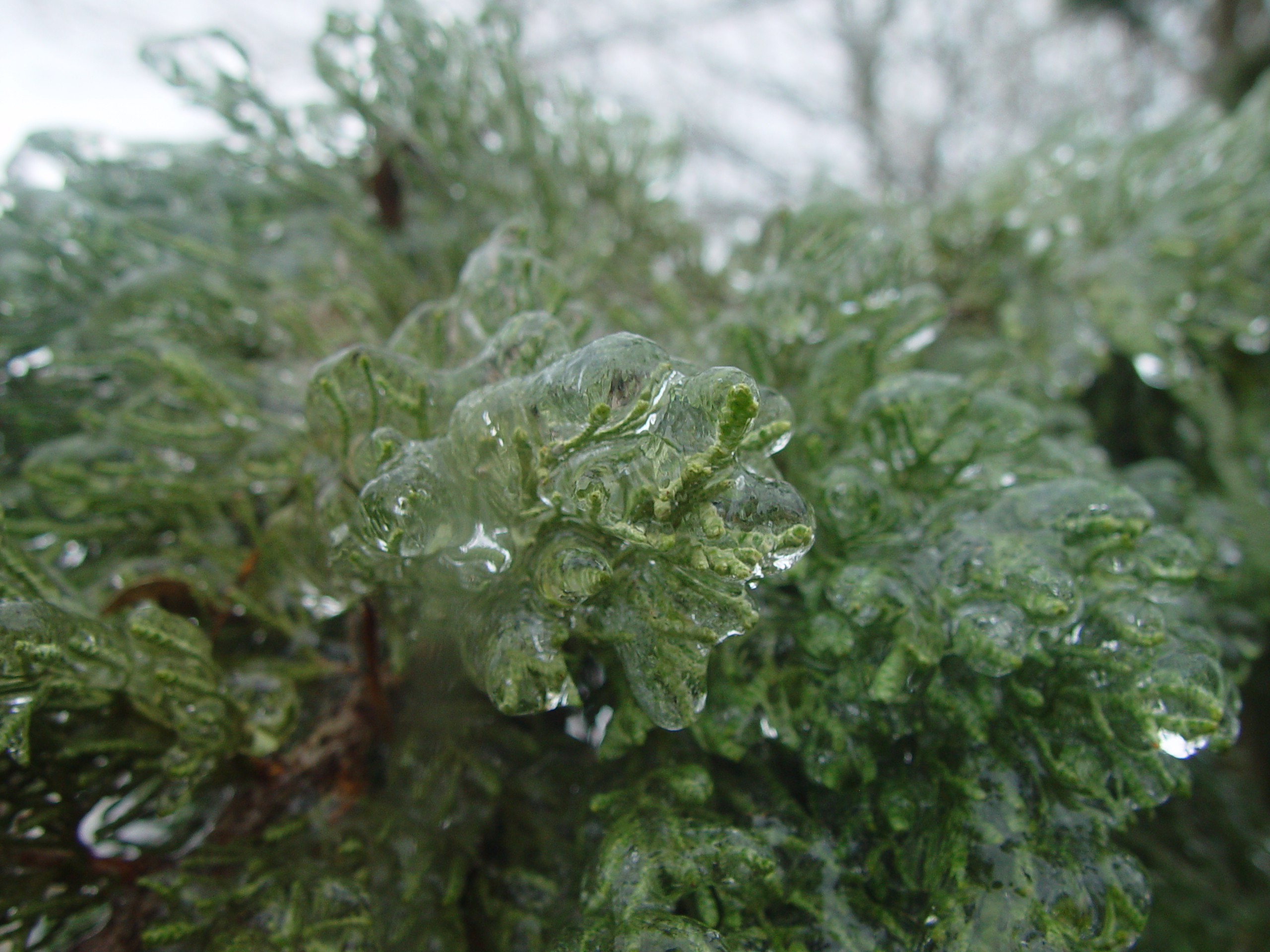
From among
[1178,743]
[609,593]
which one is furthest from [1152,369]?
[609,593]

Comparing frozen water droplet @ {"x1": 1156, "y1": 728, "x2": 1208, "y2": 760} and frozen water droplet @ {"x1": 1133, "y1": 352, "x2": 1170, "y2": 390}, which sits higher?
frozen water droplet @ {"x1": 1133, "y1": 352, "x2": 1170, "y2": 390}

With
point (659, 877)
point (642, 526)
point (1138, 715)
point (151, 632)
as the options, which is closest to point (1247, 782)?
point (1138, 715)

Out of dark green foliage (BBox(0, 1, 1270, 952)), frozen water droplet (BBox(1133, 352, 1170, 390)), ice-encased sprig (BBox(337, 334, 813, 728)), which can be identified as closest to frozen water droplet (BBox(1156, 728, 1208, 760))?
dark green foliage (BBox(0, 1, 1270, 952))

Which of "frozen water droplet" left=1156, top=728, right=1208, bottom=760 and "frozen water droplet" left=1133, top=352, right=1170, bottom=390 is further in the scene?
"frozen water droplet" left=1133, top=352, right=1170, bottom=390

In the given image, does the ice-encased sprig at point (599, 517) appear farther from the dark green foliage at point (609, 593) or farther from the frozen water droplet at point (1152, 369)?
the frozen water droplet at point (1152, 369)

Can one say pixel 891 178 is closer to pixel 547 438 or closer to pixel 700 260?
pixel 700 260

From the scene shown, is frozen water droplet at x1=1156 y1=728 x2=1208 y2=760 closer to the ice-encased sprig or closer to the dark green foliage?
the dark green foliage

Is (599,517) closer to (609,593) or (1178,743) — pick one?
(609,593)

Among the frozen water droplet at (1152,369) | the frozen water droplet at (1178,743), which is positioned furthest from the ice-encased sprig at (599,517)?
the frozen water droplet at (1152,369)
